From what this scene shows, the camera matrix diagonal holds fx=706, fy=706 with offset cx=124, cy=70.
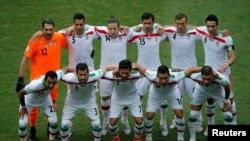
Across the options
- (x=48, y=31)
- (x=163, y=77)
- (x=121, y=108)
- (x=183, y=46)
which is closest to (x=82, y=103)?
(x=121, y=108)

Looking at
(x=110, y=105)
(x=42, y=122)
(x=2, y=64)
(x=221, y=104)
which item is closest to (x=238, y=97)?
(x=221, y=104)

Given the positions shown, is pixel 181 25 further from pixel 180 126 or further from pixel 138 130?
pixel 138 130

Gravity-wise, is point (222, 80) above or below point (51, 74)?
below

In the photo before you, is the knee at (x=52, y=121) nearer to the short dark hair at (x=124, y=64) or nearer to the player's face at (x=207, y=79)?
the short dark hair at (x=124, y=64)

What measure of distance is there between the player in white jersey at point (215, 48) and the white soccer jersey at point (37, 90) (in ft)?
10.1

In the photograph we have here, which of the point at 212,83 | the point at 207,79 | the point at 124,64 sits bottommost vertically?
the point at 212,83

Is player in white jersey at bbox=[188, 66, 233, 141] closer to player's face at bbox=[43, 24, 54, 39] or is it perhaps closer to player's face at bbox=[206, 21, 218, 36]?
player's face at bbox=[206, 21, 218, 36]

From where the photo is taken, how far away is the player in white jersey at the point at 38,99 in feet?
43.2

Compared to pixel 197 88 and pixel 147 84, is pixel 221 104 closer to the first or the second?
pixel 197 88

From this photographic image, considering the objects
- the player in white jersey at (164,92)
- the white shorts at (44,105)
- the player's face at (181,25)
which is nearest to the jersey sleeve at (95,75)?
the player in white jersey at (164,92)

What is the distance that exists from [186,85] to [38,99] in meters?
3.08

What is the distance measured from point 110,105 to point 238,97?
11.0 feet

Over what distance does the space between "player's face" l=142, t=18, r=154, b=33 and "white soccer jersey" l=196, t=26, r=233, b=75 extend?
972 millimetres

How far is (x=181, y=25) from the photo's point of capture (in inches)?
560
